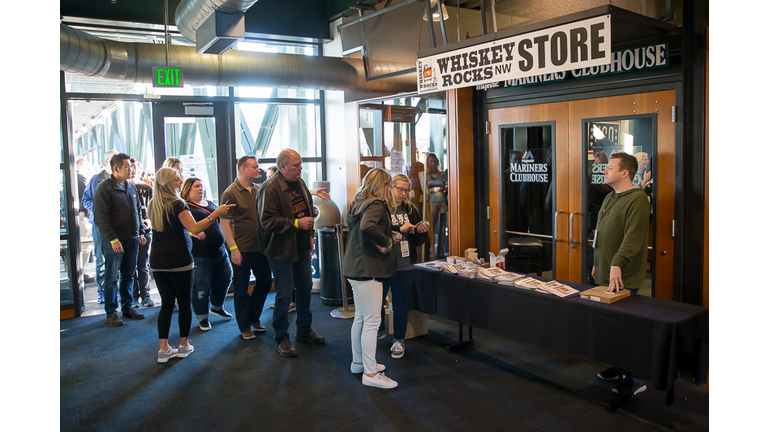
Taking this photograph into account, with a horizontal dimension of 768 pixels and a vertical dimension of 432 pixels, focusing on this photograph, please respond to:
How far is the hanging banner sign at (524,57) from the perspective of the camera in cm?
329

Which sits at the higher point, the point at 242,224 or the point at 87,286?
the point at 242,224

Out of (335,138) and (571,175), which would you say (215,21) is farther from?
(571,175)

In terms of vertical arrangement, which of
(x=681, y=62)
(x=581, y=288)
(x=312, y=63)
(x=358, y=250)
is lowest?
(x=581, y=288)

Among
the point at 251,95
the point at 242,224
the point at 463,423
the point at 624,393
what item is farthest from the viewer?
the point at 251,95

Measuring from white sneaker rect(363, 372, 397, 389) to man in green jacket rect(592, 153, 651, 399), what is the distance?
151 cm

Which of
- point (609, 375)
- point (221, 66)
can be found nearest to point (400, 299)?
point (609, 375)

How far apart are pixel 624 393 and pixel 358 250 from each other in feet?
6.47

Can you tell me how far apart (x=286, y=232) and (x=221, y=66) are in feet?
6.66

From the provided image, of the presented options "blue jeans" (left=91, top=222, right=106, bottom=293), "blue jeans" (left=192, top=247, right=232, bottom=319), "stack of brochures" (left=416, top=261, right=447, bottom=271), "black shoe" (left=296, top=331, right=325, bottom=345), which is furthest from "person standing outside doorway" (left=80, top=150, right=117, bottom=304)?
"stack of brochures" (left=416, top=261, right=447, bottom=271)

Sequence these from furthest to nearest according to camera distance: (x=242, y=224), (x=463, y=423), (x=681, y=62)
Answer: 1. (x=242, y=224)
2. (x=681, y=62)
3. (x=463, y=423)

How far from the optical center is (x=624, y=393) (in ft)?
12.1

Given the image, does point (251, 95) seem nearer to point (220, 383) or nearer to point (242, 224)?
point (242, 224)

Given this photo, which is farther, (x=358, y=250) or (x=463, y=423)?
(x=358, y=250)

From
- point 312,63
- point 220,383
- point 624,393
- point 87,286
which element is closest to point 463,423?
point 624,393
